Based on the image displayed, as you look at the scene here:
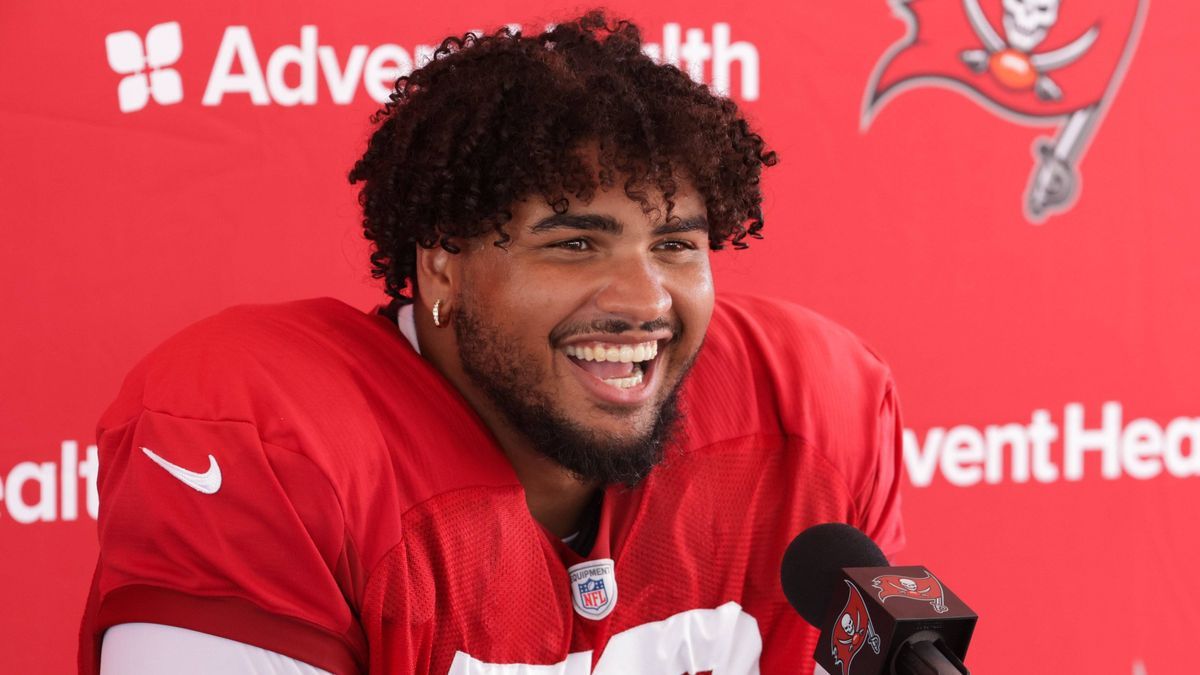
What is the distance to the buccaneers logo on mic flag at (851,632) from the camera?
947mm

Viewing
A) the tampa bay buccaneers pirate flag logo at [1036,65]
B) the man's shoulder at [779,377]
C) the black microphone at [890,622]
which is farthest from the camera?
the tampa bay buccaneers pirate flag logo at [1036,65]

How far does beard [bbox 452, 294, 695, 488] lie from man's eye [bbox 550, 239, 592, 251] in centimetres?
10

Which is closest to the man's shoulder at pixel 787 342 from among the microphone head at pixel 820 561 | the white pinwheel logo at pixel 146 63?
the microphone head at pixel 820 561

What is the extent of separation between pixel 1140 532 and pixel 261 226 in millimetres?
1426

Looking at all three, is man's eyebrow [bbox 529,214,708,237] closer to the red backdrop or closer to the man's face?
the man's face

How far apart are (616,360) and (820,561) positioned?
29 cm

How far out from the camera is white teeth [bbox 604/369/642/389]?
134 centimetres

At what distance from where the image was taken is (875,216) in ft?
6.81

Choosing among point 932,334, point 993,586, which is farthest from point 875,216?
point 993,586

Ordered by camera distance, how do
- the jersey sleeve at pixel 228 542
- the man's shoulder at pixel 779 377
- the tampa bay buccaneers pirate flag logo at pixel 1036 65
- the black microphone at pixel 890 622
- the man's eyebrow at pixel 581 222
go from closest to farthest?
the black microphone at pixel 890 622 < the jersey sleeve at pixel 228 542 < the man's eyebrow at pixel 581 222 < the man's shoulder at pixel 779 377 < the tampa bay buccaneers pirate flag logo at pixel 1036 65

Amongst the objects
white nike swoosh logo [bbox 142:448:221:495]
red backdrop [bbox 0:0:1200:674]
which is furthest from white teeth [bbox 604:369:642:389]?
red backdrop [bbox 0:0:1200:674]

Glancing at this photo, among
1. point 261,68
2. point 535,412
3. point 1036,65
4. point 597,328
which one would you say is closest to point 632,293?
point 597,328

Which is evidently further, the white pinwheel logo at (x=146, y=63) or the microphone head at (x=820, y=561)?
the white pinwheel logo at (x=146, y=63)

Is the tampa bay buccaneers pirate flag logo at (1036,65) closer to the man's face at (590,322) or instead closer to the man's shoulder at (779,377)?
the man's shoulder at (779,377)
